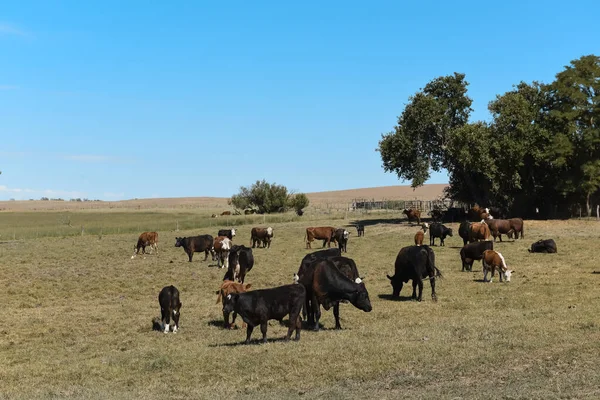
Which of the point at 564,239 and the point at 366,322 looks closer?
the point at 366,322

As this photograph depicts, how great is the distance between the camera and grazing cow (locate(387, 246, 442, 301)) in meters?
17.6

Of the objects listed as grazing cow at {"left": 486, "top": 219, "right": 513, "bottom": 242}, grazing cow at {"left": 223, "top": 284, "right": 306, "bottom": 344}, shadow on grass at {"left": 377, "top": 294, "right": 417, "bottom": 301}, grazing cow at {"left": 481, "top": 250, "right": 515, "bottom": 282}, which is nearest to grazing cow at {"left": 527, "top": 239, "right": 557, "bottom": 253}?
grazing cow at {"left": 486, "top": 219, "right": 513, "bottom": 242}

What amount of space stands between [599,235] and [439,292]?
21574 mm

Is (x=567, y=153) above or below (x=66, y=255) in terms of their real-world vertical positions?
above

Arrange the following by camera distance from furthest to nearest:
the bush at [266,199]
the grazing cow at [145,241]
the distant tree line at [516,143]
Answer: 1. the bush at [266,199]
2. the distant tree line at [516,143]
3. the grazing cow at [145,241]

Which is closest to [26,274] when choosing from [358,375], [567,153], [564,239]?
[358,375]

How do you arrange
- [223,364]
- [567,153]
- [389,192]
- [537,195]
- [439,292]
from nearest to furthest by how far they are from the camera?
[223,364], [439,292], [567,153], [537,195], [389,192]

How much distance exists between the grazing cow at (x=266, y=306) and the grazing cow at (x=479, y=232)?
64.2ft

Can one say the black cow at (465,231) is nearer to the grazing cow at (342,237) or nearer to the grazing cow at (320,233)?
the grazing cow at (342,237)

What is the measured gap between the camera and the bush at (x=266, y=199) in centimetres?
8375

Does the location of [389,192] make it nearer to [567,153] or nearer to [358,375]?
[567,153]

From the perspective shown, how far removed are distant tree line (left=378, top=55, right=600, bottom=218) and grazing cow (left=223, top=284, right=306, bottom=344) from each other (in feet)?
121

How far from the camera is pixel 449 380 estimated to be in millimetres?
9773

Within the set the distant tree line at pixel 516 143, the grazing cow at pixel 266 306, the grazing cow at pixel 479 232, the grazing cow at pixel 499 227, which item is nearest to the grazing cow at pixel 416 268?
the grazing cow at pixel 266 306
